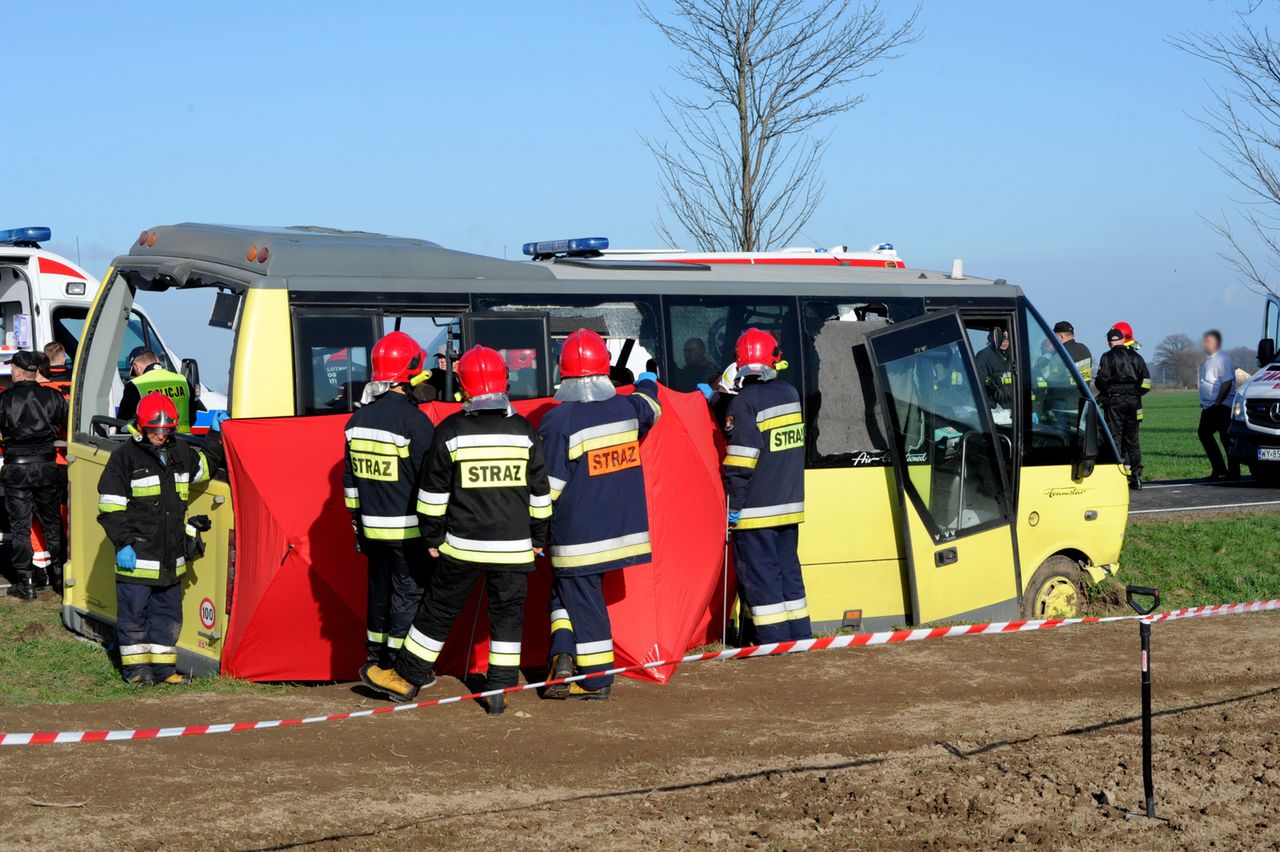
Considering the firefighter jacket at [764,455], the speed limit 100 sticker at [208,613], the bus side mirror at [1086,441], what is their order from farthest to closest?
the bus side mirror at [1086,441] → the firefighter jacket at [764,455] → the speed limit 100 sticker at [208,613]

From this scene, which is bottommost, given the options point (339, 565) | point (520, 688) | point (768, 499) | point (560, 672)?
point (560, 672)

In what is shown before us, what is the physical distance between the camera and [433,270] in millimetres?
9445

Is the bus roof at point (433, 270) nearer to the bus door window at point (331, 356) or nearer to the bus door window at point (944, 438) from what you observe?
the bus door window at point (331, 356)

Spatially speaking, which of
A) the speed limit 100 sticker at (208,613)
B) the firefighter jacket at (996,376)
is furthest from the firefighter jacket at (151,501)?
the firefighter jacket at (996,376)

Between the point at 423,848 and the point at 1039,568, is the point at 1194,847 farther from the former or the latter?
the point at 1039,568

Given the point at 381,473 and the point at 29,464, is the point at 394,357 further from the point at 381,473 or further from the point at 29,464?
the point at 29,464

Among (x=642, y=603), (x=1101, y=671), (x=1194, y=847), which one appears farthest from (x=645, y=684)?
(x=1194, y=847)

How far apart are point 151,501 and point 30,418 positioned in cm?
385

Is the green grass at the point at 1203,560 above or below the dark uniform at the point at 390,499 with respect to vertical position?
below

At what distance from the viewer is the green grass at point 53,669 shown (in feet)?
Answer: 27.7

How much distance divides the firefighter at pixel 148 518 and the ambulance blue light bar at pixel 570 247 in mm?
3355

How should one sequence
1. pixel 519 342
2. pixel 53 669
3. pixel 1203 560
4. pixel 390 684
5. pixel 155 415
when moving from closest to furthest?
pixel 390 684 < pixel 155 415 < pixel 53 669 < pixel 519 342 < pixel 1203 560

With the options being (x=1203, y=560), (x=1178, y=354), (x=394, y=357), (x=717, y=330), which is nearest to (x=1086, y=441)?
(x=717, y=330)

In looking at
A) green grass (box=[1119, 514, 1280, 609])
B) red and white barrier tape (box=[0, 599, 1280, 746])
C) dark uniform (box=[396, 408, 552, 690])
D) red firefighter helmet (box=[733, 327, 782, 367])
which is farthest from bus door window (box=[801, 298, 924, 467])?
green grass (box=[1119, 514, 1280, 609])
